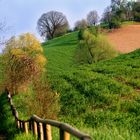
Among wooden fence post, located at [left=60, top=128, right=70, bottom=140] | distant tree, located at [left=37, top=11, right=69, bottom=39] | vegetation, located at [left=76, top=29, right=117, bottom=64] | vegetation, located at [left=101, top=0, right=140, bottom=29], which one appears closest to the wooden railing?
wooden fence post, located at [left=60, top=128, right=70, bottom=140]

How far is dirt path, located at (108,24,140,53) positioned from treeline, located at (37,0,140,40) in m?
4.47

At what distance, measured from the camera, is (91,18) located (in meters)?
153

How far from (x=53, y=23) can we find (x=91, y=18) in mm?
19736

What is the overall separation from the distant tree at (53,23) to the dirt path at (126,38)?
35.4 metres

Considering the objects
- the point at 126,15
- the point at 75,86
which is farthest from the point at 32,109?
the point at 126,15

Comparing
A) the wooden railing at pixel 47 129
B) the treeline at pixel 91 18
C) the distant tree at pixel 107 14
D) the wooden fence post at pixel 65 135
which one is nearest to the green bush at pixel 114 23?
the treeline at pixel 91 18

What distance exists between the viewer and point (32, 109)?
21984mm

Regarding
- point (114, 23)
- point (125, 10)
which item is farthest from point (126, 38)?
point (125, 10)

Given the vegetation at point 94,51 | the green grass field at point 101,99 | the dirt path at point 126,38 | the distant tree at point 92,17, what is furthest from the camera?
the distant tree at point 92,17

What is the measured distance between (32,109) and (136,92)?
27.6ft

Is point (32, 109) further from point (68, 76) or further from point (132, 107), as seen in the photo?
point (68, 76)

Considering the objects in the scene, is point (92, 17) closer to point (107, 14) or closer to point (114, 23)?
point (107, 14)

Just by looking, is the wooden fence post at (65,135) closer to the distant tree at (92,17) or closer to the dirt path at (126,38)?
the dirt path at (126,38)

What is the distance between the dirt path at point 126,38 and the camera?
275 ft
